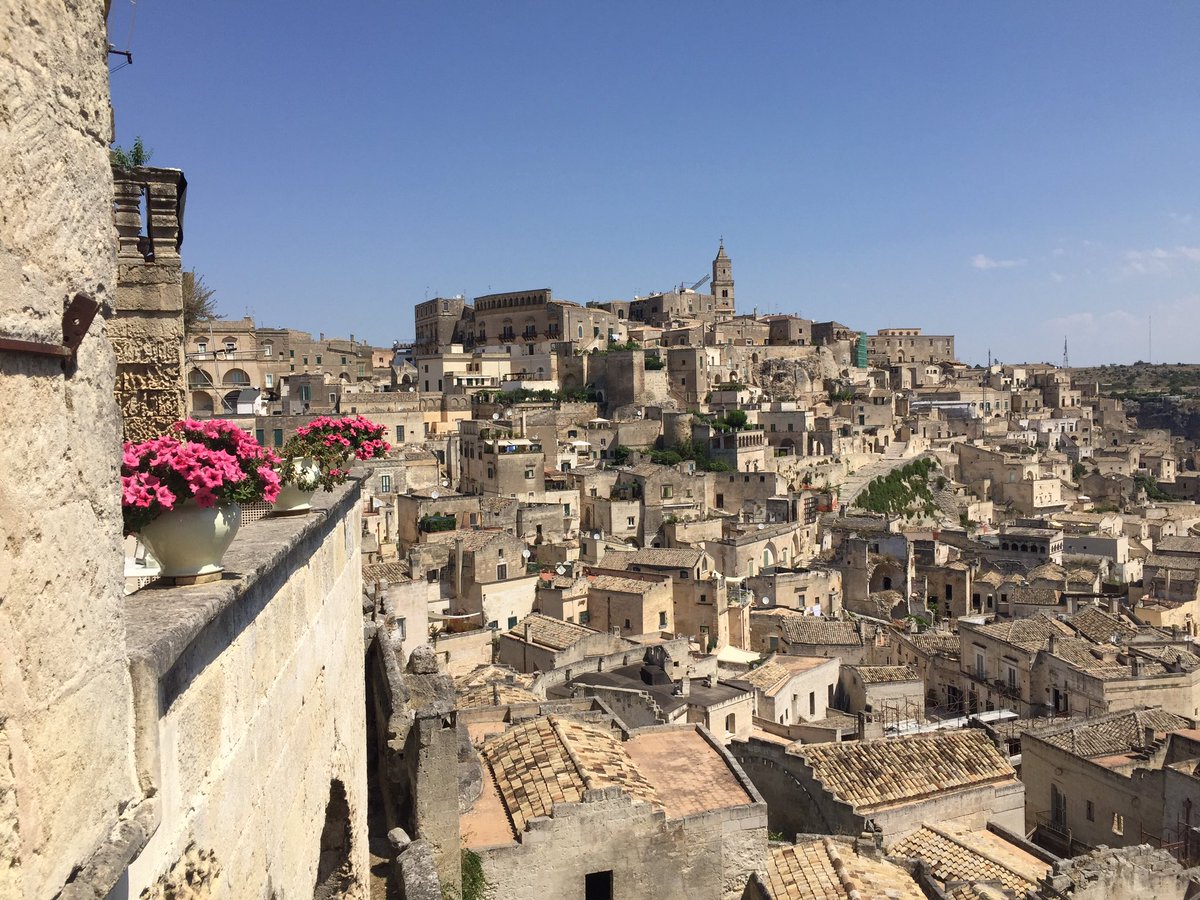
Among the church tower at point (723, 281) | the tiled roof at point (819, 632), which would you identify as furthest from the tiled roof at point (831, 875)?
the church tower at point (723, 281)

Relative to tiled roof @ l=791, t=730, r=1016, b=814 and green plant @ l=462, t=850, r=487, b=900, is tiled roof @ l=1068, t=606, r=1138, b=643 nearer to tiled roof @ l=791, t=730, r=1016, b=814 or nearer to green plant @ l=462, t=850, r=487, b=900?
tiled roof @ l=791, t=730, r=1016, b=814

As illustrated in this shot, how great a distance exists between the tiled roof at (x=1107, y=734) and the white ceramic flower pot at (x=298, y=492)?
1691 cm

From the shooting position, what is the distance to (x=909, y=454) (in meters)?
59.8

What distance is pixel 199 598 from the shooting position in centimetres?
276

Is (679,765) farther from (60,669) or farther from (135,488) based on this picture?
(60,669)

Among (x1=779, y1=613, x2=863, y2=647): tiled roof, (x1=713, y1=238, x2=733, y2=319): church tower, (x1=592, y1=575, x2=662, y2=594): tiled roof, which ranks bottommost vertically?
(x1=779, y1=613, x2=863, y2=647): tiled roof

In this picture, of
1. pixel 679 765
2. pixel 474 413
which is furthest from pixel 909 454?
pixel 679 765

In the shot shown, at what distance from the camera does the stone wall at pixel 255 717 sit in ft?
7.83

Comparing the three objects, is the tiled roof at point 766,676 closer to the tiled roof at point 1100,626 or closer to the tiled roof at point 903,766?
the tiled roof at point 903,766

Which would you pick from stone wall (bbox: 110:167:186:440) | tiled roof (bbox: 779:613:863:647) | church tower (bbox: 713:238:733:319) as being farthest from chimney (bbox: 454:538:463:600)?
church tower (bbox: 713:238:733:319)

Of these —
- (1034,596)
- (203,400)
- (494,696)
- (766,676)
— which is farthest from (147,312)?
(1034,596)

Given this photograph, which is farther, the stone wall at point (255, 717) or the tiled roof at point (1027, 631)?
the tiled roof at point (1027, 631)

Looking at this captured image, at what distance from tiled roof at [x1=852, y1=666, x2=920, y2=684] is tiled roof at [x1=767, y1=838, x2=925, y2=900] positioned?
12.4m

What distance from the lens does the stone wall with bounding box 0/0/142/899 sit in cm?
165
